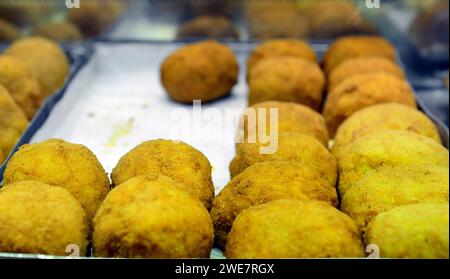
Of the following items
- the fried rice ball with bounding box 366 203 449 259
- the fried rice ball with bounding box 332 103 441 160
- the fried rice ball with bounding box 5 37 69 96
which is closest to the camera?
the fried rice ball with bounding box 366 203 449 259

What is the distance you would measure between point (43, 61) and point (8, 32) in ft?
1.95

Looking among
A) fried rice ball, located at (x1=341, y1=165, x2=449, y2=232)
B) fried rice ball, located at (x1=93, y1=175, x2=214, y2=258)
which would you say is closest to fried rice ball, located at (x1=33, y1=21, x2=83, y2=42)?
fried rice ball, located at (x1=93, y1=175, x2=214, y2=258)

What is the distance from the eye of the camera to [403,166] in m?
1.72

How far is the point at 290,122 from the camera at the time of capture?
221 cm

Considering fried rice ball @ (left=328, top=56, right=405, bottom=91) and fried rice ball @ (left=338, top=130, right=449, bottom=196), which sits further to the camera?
fried rice ball @ (left=328, top=56, right=405, bottom=91)

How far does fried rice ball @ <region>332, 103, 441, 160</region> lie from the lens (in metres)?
2.13

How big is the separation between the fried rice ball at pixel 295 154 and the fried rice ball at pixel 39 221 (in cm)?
64

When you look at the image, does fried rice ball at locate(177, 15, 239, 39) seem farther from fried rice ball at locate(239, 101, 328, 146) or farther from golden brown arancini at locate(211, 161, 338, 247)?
golden brown arancini at locate(211, 161, 338, 247)

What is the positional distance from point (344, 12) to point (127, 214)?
215cm

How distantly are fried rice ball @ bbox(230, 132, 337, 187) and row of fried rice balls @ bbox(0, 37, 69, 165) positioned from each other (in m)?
0.89

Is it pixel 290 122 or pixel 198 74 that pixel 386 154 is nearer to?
pixel 290 122

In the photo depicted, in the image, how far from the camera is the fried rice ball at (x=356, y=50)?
2.99m
